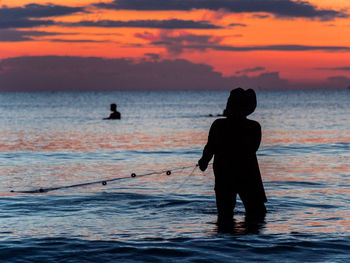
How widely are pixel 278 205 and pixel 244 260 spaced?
4487mm

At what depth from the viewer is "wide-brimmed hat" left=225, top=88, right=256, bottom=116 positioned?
868 cm

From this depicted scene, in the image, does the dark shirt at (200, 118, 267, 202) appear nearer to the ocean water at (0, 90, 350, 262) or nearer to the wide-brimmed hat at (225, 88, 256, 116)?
the wide-brimmed hat at (225, 88, 256, 116)

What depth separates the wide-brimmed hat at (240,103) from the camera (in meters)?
8.68

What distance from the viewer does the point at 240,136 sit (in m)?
8.78

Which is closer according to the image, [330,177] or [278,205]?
[278,205]

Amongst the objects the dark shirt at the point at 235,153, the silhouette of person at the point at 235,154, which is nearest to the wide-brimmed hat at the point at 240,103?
the silhouette of person at the point at 235,154

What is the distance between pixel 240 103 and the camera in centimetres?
869

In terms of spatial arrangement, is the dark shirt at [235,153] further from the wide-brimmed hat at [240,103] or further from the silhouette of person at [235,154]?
the wide-brimmed hat at [240,103]

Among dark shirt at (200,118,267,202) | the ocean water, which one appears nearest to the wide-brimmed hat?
dark shirt at (200,118,267,202)

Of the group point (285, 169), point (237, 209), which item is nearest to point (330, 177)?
point (285, 169)

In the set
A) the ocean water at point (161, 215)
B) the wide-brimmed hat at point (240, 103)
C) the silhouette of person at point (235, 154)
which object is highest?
the wide-brimmed hat at point (240, 103)

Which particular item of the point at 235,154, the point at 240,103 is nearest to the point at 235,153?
the point at 235,154

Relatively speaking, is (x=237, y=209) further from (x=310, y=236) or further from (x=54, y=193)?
(x=54, y=193)

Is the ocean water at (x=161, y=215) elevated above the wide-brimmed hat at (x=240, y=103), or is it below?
below
